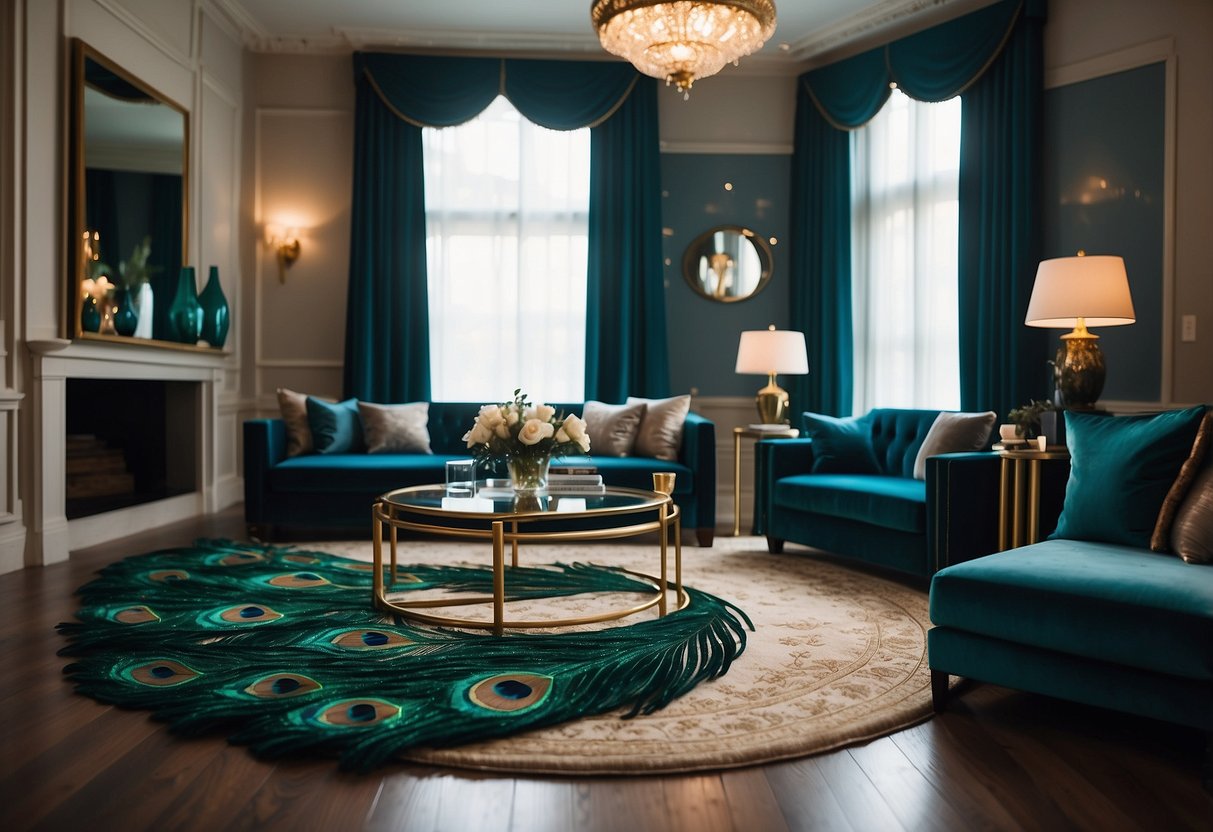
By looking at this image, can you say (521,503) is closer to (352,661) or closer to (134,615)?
(352,661)

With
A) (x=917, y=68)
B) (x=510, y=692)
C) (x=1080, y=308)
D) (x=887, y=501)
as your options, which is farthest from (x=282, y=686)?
(x=917, y=68)

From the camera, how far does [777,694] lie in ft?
8.31

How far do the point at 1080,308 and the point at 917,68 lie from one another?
2.36m

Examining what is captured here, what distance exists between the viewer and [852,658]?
2889mm

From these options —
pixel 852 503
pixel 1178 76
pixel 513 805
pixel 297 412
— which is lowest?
pixel 513 805

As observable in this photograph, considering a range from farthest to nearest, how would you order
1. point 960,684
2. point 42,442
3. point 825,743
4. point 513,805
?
point 42,442
point 960,684
point 825,743
point 513,805

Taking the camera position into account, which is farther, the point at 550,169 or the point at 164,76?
the point at 550,169

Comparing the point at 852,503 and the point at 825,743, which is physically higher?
the point at 852,503

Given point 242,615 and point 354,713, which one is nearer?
point 354,713

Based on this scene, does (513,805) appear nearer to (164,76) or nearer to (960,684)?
(960,684)

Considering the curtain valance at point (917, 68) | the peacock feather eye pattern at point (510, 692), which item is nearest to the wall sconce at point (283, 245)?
the curtain valance at point (917, 68)

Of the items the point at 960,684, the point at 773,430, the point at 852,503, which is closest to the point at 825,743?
the point at 960,684

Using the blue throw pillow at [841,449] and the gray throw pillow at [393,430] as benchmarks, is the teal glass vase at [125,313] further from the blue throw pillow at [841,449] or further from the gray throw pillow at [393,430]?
the blue throw pillow at [841,449]

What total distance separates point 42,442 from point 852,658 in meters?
3.52
